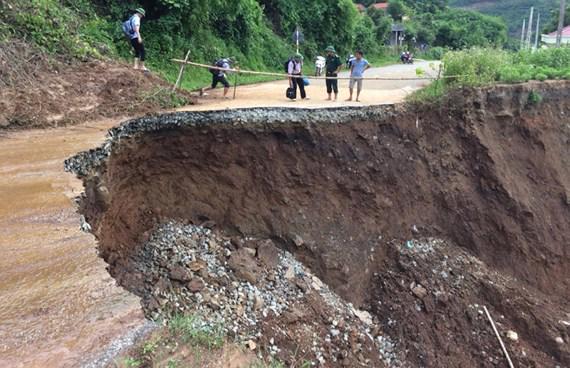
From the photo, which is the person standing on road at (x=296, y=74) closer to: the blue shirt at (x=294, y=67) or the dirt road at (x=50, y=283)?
the blue shirt at (x=294, y=67)

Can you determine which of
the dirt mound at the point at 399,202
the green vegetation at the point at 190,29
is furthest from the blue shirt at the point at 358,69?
the green vegetation at the point at 190,29

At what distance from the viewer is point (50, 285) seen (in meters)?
2.81

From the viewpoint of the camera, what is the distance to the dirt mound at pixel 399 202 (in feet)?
22.7

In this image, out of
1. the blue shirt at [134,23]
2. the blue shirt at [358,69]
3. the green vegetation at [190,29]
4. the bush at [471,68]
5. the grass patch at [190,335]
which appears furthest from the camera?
the blue shirt at [358,69]

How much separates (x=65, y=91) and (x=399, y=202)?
589 cm

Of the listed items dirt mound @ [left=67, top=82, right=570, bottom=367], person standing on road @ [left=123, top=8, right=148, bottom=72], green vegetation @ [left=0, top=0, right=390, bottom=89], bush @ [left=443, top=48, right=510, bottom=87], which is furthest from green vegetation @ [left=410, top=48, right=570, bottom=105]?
green vegetation @ [left=0, top=0, right=390, bottom=89]

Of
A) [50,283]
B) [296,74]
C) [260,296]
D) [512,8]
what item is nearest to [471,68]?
[296,74]

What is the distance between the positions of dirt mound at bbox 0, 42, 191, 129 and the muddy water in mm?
2597

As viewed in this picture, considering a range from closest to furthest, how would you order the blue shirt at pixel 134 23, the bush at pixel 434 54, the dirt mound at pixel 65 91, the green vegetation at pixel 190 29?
the dirt mound at pixel 65 91 → the green vegetation at pixel 190 29 → the blue shirt at pixel 134 23 → the bush at pixel 434 54

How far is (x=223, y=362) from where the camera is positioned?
2654 millimetres

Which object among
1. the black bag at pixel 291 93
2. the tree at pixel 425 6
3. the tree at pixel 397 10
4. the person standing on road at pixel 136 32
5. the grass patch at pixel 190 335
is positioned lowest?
the grass patch at pixel 190 335

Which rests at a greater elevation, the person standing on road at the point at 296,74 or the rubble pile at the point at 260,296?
the person standing on road at the point at 296,74

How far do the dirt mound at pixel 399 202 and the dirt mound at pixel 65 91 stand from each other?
3.86 feet

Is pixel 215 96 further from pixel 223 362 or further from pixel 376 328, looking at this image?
pixel 223 362
